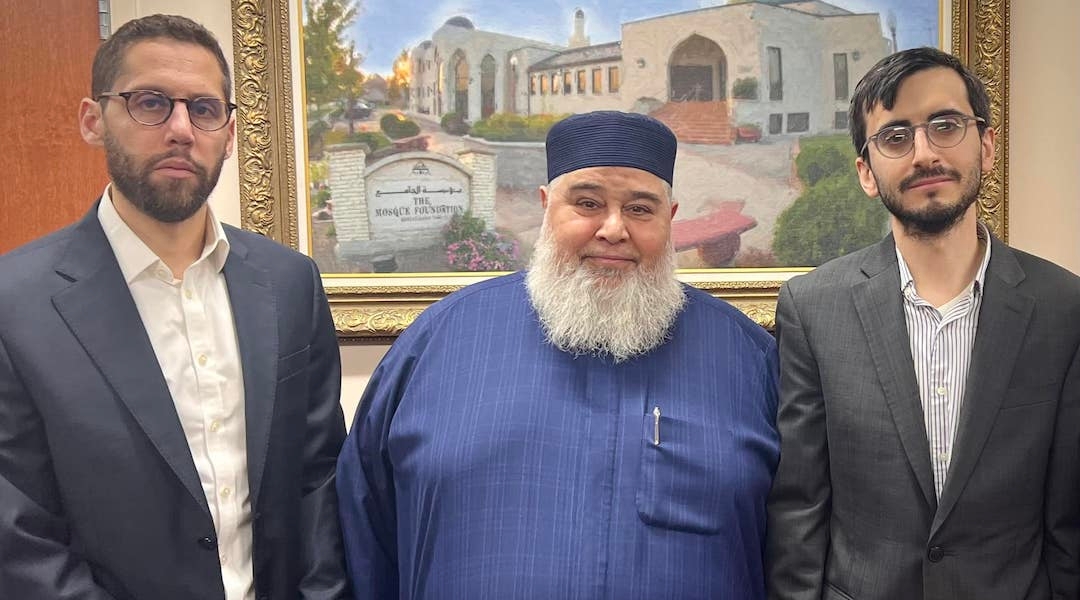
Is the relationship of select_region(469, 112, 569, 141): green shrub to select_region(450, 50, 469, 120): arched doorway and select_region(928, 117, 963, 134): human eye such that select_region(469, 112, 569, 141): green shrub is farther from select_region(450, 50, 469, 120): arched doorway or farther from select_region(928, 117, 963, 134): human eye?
select_region(928, 117, 963, 134): human eye

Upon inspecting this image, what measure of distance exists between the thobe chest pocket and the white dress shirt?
84 cm

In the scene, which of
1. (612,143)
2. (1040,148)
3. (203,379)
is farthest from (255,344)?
(1040,148)

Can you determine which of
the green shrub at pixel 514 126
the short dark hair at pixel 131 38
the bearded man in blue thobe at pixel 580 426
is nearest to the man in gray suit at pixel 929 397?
the bearded man in blue thobe at pixel 580 426

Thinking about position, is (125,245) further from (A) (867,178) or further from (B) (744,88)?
(B) (744,88)

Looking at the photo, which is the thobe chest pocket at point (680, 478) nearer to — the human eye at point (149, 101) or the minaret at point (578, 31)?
the human eye at point (149, 101)

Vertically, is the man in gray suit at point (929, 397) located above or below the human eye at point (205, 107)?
below

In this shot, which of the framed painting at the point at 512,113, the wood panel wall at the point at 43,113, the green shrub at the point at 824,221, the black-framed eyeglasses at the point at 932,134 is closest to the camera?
the black-framed eyeglasses at the point at 932,134

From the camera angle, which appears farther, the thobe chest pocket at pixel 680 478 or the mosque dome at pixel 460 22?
the mosque dome at pixel 460 22

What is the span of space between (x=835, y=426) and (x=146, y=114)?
5.08 feet

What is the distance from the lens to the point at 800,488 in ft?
5.90

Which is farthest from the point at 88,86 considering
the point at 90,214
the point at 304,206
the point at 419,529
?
the point at 419,529

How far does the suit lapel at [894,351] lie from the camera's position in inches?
65.1

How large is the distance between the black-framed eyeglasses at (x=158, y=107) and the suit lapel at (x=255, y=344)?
0.29m

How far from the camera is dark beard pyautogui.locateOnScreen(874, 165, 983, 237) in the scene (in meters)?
1.68
